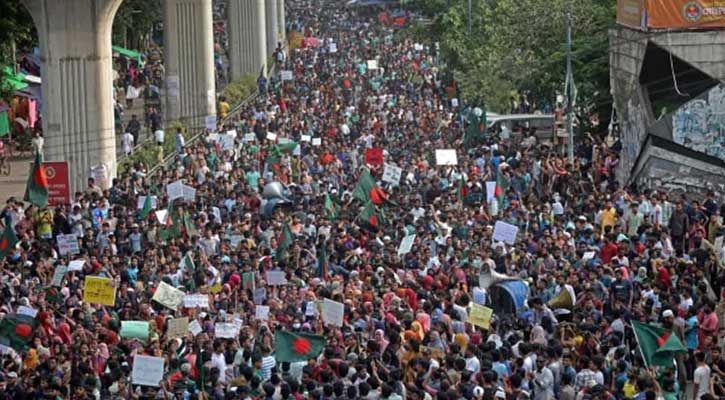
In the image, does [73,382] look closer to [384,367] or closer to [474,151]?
[384,367]

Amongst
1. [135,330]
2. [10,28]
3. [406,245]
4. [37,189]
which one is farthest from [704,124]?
[10,28]

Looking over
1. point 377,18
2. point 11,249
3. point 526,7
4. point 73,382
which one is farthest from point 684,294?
point 377,18

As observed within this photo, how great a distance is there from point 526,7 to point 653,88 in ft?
33.2

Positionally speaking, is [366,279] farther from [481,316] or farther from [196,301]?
[481,316]

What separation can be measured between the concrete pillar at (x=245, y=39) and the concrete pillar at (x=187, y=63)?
13.3m

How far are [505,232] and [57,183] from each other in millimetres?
9693

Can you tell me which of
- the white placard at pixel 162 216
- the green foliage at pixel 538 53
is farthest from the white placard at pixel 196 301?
the green foliage at pixel 538 53

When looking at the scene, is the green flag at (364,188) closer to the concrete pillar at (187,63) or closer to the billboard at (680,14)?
the billboard at (680,14)

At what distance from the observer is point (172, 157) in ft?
130

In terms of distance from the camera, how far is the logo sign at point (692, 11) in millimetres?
32656

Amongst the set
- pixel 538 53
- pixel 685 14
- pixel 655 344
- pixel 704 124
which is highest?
pixel 685 14

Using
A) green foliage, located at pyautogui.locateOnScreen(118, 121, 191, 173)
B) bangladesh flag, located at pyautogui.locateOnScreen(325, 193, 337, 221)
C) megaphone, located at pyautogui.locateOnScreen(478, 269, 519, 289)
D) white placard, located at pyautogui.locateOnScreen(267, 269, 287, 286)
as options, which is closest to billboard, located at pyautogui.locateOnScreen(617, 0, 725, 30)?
bangladesh flag, located at pyautogui.locateOnScreen(325, 193, 337, 221)

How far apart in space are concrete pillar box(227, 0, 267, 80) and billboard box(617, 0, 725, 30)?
31094mm

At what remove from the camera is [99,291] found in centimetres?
2250
